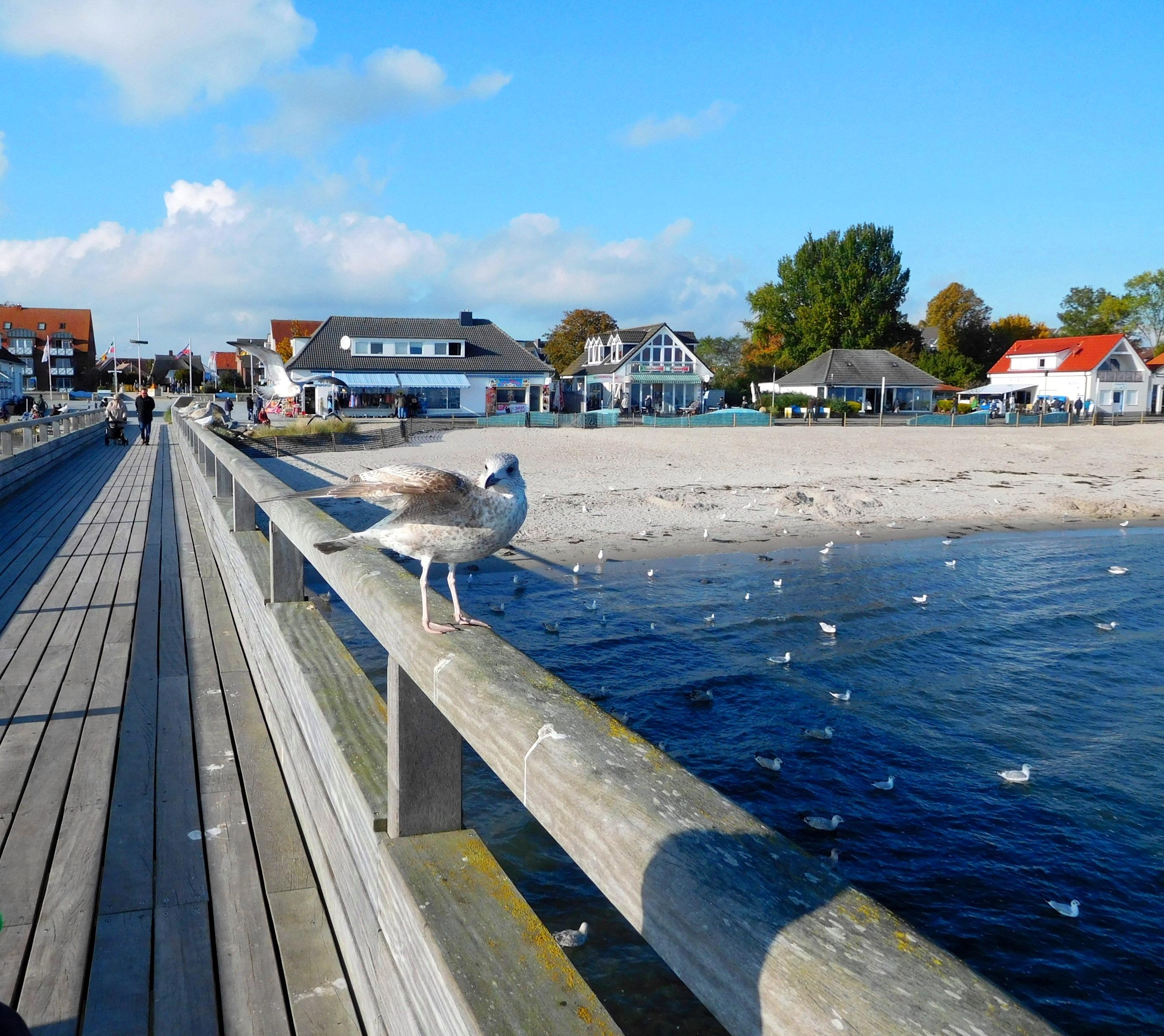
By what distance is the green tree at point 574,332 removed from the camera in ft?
274

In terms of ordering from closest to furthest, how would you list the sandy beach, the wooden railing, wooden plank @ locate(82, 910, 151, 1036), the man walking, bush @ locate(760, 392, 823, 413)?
1. the wooden railing
2. wooden plank @ locate(82, 910, 151, 1036)
3. the sandy beach
4. the man walking
5. bush @ locate(760, 392, 823, 413)

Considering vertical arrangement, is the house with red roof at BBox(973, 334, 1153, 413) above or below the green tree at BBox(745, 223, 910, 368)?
below

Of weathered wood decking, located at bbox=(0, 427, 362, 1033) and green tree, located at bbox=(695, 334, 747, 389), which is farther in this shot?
green tree, located at bbox=(695, 334, 747, 389)

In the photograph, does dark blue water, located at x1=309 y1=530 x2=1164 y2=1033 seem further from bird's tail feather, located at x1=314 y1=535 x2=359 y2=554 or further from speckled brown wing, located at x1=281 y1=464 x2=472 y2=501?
speckled brown wing, located at x1=281 y1=464 x2=472 y2=501

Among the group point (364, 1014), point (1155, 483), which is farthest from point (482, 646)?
point (1155, 483)

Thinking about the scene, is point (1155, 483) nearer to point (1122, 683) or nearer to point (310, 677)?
point (1122, 683)

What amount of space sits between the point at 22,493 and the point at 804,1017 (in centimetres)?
1643

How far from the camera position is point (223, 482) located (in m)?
7.70

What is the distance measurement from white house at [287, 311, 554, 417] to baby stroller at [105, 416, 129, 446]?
72.0 ft

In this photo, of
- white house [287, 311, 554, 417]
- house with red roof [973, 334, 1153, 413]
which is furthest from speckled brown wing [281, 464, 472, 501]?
house with red roof [973, 334, 1153, 413]

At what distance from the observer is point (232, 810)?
3.88 metres

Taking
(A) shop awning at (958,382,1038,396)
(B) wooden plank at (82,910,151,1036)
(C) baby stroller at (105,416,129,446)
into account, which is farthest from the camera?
(A) shop awning at (958,382,1038,396)

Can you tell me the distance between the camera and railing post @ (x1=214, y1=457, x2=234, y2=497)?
7.39m

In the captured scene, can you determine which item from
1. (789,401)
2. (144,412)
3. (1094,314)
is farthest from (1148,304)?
(144,412)
